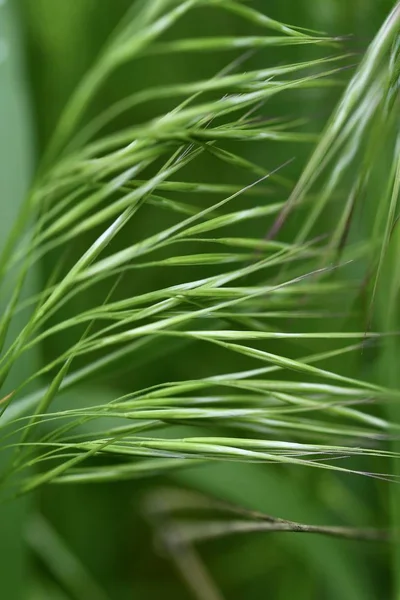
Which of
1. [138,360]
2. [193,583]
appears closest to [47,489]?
[193,583]

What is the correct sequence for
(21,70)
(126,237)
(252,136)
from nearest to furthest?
1. (252,136)
2. (21,70)
3. (126,237)

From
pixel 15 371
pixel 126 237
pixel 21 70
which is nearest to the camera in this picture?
pixel 15 371

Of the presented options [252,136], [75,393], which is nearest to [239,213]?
[252,136]

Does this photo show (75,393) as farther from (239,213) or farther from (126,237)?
(239,213)

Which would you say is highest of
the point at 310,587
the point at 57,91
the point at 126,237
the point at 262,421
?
the point at 57,91

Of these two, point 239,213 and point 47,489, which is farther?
point 47,489

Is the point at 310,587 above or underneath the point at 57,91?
underneath
